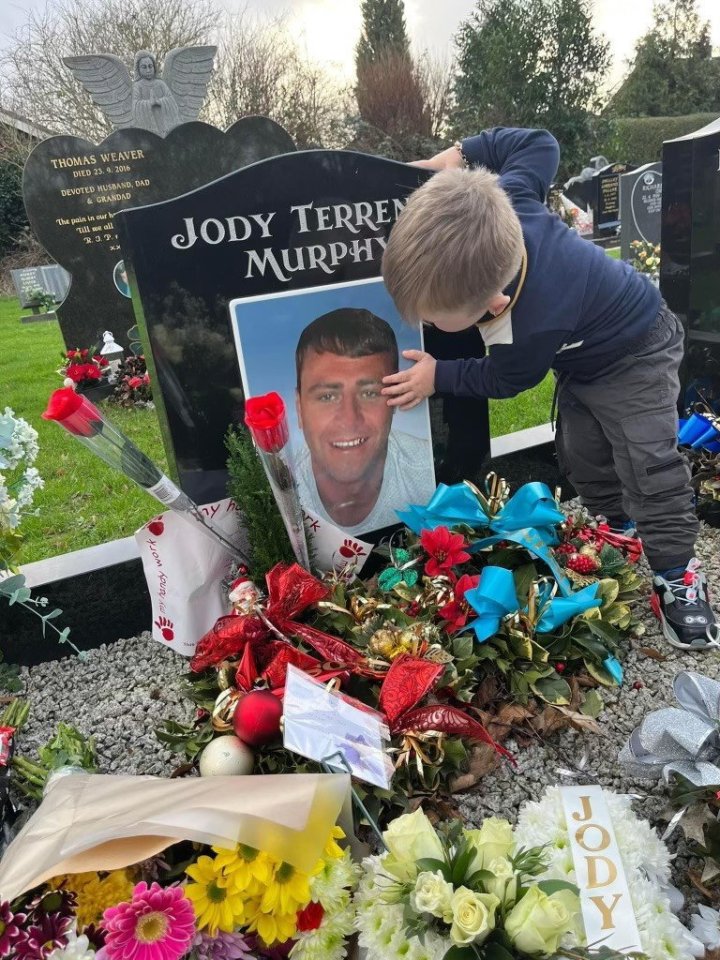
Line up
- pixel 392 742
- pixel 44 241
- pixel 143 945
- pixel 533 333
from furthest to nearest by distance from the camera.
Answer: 1. pixel 44 241
2. pixel 533 333
3. pixel 392 742
4. pixel 143 945

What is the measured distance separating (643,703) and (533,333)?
42.1 inches

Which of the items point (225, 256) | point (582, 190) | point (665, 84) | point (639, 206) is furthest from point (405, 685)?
point (665, 84)

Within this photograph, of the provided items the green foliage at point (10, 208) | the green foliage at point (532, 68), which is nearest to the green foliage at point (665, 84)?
the green foliage at point (532, 68)

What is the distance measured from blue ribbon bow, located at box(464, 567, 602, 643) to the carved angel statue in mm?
6837

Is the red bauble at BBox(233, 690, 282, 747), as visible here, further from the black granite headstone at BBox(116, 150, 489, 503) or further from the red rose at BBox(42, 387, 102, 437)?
the black granite headstone at BBox(116, 150, 489, 503)

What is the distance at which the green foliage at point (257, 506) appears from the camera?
2088mm

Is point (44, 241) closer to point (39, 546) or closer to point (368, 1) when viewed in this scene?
point (39, 546)

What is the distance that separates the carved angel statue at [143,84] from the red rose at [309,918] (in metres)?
7.59

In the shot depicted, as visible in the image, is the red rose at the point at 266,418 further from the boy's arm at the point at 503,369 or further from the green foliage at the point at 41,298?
the green foliage at the point at 41,298

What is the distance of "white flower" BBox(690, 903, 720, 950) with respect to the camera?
1.29 m

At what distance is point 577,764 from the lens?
1789mm

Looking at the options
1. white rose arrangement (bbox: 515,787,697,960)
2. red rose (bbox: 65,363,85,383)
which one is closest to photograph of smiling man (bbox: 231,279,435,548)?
white rose arrangement (bbox: 515,787,697,960)

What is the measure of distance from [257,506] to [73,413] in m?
0.63

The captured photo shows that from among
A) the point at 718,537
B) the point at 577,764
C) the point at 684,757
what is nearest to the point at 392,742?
the point at 577,764
